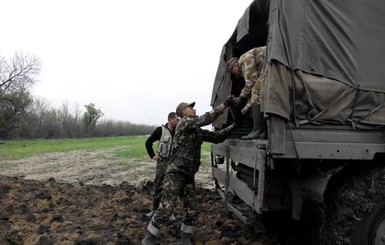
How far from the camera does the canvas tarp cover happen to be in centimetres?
381

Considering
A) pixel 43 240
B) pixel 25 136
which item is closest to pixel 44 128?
pixel 25 136

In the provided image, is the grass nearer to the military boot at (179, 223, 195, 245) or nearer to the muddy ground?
the muddy ground

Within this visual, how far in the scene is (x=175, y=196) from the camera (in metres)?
5.29

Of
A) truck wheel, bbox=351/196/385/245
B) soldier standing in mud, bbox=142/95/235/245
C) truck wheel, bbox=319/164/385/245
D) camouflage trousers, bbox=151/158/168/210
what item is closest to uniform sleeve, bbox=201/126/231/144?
soldier standing in mud, bbox=142/95/235/245

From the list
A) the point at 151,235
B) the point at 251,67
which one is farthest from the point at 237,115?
the point at 151,235

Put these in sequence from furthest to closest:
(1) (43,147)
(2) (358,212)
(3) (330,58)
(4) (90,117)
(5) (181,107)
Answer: (4) (90,117)
(1) (43,147)
(5) (181,107)
(3) (330,58)
(2) (358,212)

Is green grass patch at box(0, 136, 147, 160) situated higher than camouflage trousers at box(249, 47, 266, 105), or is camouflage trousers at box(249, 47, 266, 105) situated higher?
camouflage trousers at box(249, 47, 266, 105)

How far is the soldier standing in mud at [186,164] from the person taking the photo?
5246mm

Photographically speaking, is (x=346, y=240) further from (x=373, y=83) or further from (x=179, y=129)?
(x=179, y=129)

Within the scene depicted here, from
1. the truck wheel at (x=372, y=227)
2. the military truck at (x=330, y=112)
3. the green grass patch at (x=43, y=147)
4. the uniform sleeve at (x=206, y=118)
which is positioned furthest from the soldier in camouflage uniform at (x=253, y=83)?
the green grass patch at (x=43, y=147)

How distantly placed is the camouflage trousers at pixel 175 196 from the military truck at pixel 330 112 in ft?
4.72

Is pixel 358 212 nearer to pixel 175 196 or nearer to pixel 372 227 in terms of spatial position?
pixel 372 227

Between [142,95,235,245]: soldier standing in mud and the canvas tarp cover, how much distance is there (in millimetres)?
1418

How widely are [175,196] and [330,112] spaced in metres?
2.31
